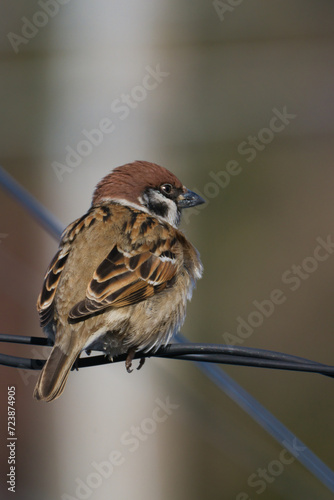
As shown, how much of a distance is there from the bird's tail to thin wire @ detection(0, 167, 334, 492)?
0.50 meters

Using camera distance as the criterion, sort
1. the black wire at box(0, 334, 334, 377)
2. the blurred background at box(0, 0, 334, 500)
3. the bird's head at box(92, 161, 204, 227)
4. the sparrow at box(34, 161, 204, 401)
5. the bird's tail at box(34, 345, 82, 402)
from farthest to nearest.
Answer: the blurred background at box(0, 0, 334, 500) < the bird's head at box(92, 161, 204, 227) < the sparrow at box(34, 161, 204, 401) < the bird's tail at box(34, 345, 82, 402) < the black wire at box(0, 334, 334, 377)

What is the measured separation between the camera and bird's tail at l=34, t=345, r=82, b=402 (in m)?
2.68

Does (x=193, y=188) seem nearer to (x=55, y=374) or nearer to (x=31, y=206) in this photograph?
(x=31, y=206)

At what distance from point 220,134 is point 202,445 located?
3455 millimetres

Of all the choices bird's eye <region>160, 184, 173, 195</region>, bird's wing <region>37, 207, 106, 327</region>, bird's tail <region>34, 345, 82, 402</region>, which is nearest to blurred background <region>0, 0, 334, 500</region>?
bird's eye <region>160, 184, 173, 195</region>

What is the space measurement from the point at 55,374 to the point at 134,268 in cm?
63

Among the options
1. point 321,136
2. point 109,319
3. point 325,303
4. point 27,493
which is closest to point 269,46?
point 321,136

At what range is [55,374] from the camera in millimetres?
2725

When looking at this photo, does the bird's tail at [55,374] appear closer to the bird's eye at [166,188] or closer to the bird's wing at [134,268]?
the bird's wing at [134,268]

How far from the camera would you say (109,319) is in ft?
9.87

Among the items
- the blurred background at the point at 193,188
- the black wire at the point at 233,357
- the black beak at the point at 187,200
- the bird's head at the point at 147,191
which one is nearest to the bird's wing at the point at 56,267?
the bird's head at the point at 147,191

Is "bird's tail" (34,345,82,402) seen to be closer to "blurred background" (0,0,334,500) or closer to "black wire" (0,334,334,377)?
"black wire" (0,334,334,377)

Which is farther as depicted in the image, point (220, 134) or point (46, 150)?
point (220, 134)

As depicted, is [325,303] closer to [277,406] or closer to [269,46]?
[277,406]
